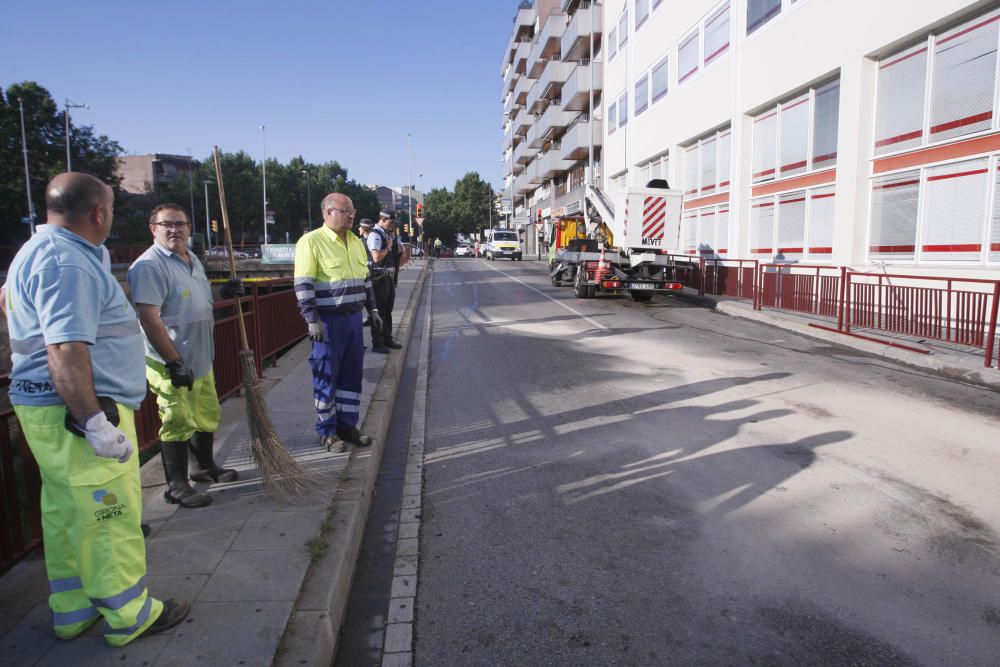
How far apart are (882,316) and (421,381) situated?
24.8 ft

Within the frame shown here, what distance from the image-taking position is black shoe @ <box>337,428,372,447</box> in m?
5.18

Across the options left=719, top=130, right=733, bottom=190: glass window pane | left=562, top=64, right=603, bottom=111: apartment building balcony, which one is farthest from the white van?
left=719, top=130, right=733, bottom=190: glass window pane

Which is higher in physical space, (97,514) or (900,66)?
(900,66)

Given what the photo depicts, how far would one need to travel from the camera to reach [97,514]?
8.19 feet

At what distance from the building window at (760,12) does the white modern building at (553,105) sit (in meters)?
8.09

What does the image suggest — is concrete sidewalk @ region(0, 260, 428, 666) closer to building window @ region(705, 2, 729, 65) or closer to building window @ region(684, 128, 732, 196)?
building window @ region(684, 128, 732, 196)

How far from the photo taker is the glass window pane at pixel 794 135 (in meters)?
16.4

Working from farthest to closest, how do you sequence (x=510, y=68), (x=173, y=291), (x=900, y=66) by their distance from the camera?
(x=510, y=68) → (x=900, y=66) → (x=173, y=291)

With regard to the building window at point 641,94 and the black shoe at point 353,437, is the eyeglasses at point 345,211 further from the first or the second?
the building window at point 641,94

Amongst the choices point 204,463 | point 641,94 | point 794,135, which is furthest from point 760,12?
point 204,463

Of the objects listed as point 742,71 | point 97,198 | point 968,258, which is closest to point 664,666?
point 97,198

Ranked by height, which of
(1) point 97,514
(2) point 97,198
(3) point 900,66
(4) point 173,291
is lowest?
(1) point 97,514

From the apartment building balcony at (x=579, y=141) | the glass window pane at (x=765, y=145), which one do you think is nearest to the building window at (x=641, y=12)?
the apartment building balcony at (x=579, y=141)

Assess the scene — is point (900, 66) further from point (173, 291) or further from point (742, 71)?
point (173, 291)
